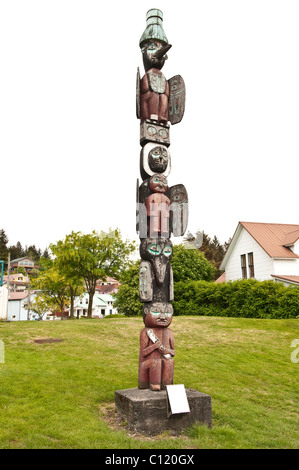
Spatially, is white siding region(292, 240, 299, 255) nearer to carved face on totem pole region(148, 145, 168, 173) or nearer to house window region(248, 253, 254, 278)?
house window region(248, 253, 254, 278)

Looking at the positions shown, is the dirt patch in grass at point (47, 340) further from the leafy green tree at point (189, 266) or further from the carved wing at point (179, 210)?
the leafy green tree at point (189, 266)

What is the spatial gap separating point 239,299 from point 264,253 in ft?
16.3

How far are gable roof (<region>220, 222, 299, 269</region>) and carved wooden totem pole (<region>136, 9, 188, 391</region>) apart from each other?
57.4 feet

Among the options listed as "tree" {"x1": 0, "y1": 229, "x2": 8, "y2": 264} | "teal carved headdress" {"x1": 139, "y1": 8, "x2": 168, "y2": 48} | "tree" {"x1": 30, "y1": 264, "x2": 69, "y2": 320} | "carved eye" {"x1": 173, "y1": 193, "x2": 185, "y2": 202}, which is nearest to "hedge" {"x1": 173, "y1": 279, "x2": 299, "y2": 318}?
"tree" {"x1": 30, "y1": 264, "x2": 69, "y2": 320}

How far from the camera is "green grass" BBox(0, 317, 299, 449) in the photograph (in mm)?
5465

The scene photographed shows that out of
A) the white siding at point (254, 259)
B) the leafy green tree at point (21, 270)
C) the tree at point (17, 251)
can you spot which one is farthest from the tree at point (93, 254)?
the tree at point (17, 251)

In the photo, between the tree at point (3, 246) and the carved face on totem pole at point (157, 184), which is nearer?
the carved face on totem pole at point (157, 184)

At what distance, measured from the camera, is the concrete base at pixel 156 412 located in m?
5.80

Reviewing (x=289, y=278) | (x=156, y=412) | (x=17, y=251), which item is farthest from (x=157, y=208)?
(x=17, y=251)

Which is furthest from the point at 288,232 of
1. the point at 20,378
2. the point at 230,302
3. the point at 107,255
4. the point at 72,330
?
the point at 20,378

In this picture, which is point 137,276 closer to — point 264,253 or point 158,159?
point 264,253

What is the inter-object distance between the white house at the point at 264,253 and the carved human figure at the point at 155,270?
1669 centimetres

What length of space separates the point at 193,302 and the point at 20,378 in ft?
56.2

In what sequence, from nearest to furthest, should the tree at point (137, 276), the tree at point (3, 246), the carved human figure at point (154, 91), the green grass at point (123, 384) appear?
the green grass at point (123, 384), the carved human figure at point (154, 91), the tree at point (137, 276), the tree at point (3, 246)
